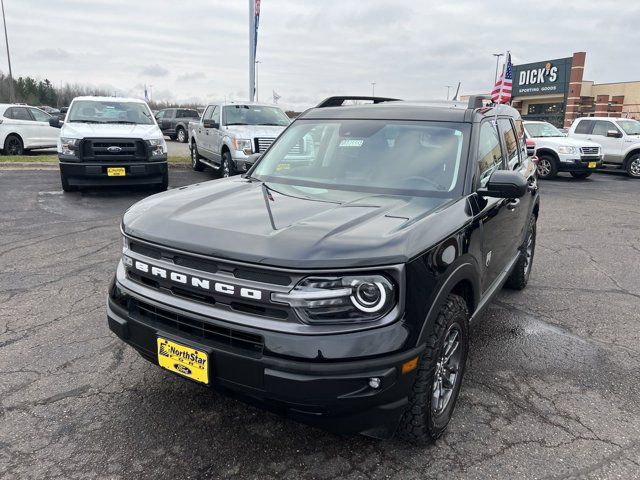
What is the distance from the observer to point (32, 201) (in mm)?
8922

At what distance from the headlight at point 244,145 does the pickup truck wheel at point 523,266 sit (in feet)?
20.9

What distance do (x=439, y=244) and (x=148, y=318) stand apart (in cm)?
154

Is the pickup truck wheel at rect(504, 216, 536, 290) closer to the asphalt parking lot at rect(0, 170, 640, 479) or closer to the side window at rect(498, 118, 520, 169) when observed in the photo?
the asphalt parking lot at rect(0, 170, 640, 479)

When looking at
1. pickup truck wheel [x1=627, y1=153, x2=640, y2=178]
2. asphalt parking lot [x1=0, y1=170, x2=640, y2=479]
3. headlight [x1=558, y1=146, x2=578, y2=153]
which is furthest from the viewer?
pickup truck wheel [x1=627, y1=153, x2=640, y2=178]

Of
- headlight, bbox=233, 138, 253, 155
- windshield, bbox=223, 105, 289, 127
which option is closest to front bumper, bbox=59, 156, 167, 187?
headlight, bbox=233, 138, 253, 155

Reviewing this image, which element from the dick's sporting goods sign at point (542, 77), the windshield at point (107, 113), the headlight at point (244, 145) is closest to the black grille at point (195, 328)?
the headlight at point (244, 145)

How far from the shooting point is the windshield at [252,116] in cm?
1124

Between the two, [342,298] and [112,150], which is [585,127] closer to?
[112,150]

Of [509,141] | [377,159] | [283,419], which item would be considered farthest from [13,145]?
[283,419]

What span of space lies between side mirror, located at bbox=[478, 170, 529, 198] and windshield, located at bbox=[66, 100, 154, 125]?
892 cm

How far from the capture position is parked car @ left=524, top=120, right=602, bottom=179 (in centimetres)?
1445

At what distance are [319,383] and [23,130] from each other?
16.9 metres

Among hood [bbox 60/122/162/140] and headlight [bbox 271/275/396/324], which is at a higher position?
hood [bbox 60/122/162/140]

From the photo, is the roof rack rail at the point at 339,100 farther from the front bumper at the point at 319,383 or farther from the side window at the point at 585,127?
the side window at the point at 585,127
